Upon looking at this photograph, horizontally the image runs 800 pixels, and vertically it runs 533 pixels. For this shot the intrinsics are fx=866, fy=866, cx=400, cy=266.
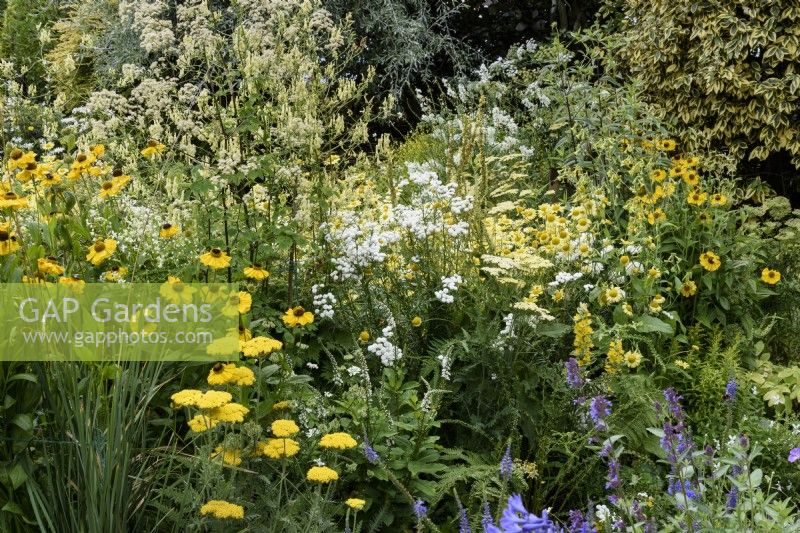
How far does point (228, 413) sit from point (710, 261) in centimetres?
243

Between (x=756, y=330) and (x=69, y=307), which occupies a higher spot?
(x=69, y=307)

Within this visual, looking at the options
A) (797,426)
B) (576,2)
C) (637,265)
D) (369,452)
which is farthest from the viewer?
(576,2)

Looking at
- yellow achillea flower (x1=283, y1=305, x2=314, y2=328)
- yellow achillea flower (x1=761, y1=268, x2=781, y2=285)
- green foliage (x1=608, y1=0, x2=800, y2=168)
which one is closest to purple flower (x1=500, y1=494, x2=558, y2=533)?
yellow achillea flower (x1=283, y1=305, x2=314, y2=328)

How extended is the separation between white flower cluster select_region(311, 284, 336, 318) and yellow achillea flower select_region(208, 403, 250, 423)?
1.03 metres

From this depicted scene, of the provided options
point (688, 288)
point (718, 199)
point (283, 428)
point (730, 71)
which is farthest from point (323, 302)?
point (730, 71)

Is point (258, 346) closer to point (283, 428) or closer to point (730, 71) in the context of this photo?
point (283, 428)

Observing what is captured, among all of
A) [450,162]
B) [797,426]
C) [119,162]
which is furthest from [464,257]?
[119,162]

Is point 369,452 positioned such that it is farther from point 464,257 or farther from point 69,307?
point 464,257

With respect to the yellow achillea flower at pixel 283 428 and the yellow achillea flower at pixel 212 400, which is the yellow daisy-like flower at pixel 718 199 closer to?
the yellow achillea flower at pixel 283 428

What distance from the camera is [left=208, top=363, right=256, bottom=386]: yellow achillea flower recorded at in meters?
2.19

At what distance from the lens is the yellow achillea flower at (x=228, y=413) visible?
2076mm

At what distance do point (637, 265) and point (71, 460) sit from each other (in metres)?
2.39

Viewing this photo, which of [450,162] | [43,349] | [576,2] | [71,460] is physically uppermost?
[576,2]

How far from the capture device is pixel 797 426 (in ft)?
10.6
